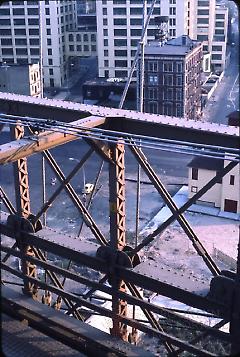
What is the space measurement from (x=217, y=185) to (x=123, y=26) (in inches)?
385

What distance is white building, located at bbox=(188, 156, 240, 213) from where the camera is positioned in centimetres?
1025

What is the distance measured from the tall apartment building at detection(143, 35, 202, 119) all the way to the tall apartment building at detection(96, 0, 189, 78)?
3.21m

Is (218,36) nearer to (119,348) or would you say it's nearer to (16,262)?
(16,262)

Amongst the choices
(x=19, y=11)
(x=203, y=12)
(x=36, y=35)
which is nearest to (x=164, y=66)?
(x=203, y=12)

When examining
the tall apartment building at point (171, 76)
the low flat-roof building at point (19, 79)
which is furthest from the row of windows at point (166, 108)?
the low flat-roof building at point (19, 79)

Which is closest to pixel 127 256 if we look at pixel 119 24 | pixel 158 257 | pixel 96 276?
pixel 96 276

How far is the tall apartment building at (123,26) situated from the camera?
18.3 meters

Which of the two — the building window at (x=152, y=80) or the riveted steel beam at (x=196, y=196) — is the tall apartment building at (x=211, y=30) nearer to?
the building window at (x=152, y=80)

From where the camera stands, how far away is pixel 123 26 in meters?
18.7

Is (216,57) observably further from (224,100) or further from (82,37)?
(82,37)

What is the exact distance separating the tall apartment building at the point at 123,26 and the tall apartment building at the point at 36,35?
2.02m

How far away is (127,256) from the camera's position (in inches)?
112

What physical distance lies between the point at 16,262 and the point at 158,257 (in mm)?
2120

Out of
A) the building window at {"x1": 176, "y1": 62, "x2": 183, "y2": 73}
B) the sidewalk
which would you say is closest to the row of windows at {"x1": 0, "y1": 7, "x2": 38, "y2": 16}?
the building window at {"x1": 176, "y1": 62, "x2": 183, "y2": 73}
